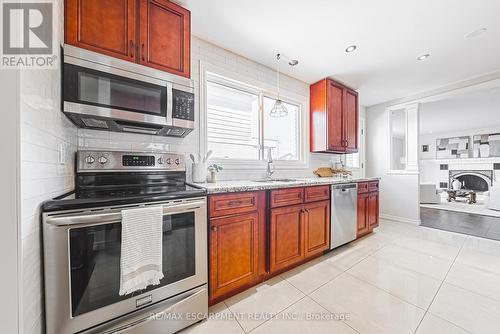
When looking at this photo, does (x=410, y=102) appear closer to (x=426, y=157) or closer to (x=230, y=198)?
(x=230, y=198)

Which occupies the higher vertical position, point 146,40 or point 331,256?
point 146,40

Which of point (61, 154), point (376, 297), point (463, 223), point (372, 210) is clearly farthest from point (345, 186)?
point (463, 223)

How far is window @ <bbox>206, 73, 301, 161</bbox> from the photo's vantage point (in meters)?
2.23

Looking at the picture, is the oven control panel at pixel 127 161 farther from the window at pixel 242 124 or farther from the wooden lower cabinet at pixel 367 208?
the wooden lower cabinet at pixel 367 208

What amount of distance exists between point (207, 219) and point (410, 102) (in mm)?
4527

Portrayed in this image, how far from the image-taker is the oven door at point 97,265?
891 millimetres

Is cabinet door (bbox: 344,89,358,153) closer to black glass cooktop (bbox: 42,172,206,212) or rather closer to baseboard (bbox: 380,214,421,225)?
baseboard (bbox: 380,214,421,225)

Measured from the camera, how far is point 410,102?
12.5 feet

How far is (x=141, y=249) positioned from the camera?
106 centimetres

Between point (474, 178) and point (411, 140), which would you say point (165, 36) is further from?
point (474, 178)

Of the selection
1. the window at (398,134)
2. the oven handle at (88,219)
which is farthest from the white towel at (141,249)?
the window at (398,134)

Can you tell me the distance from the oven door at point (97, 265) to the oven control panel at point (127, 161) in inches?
24.2

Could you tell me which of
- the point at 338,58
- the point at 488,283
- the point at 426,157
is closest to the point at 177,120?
the point at 338,58

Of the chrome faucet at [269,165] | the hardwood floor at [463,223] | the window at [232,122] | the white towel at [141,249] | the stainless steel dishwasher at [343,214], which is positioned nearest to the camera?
the white towel at [141,249]
